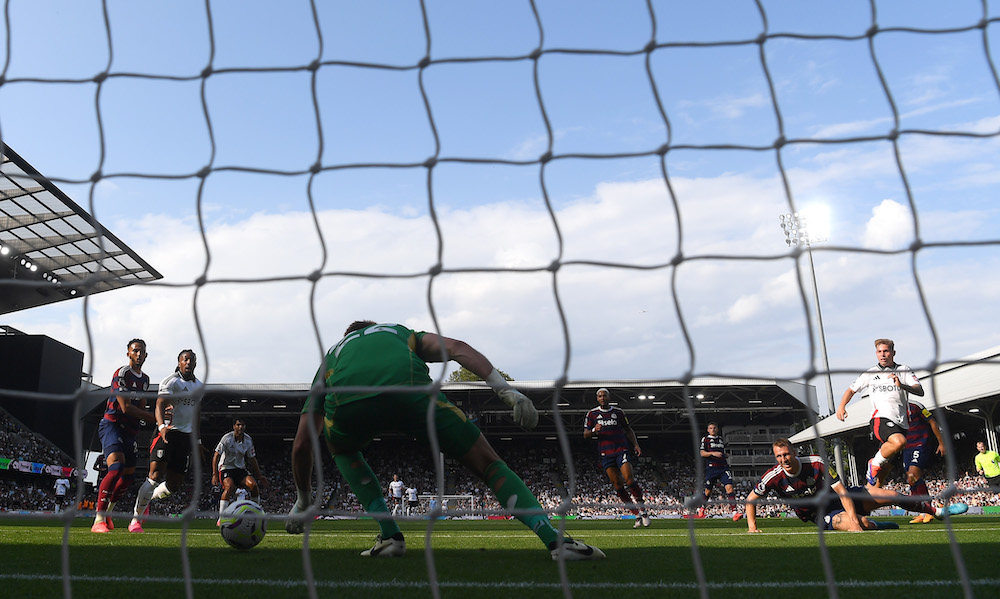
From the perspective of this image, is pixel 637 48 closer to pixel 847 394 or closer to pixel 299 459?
pixel 299 459

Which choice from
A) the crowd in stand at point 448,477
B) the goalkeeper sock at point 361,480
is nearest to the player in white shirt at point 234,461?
the goalkeeper sock at point 361,480

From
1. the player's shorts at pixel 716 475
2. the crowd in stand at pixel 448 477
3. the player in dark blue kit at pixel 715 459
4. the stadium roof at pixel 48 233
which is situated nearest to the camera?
the player in dark blue kit at pixel 715 459

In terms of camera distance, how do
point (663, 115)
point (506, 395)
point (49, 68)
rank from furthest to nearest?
point (49, 68) → point (506, 395) → point (663, 115)

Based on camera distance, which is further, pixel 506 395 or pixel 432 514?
pixel 506 395

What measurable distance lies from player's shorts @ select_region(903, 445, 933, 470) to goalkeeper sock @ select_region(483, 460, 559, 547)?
503cm

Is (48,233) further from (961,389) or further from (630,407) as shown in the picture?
(961,389)

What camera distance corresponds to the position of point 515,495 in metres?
3.41

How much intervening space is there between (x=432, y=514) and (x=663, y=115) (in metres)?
1.71

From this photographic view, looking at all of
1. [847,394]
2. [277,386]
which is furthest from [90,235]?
[847,394]

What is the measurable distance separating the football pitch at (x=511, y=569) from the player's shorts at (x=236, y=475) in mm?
4855

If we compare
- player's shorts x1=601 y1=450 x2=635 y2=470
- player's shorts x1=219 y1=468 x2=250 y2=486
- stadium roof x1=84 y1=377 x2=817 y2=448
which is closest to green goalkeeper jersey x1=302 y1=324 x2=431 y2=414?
player's shorts x1=601 y1=450 x2=635 y2=470

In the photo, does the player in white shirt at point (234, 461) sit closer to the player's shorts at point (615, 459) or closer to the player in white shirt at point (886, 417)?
the player's shorts at point (615, 459)

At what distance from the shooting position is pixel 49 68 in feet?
10.8

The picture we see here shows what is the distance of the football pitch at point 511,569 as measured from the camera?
2.73m
